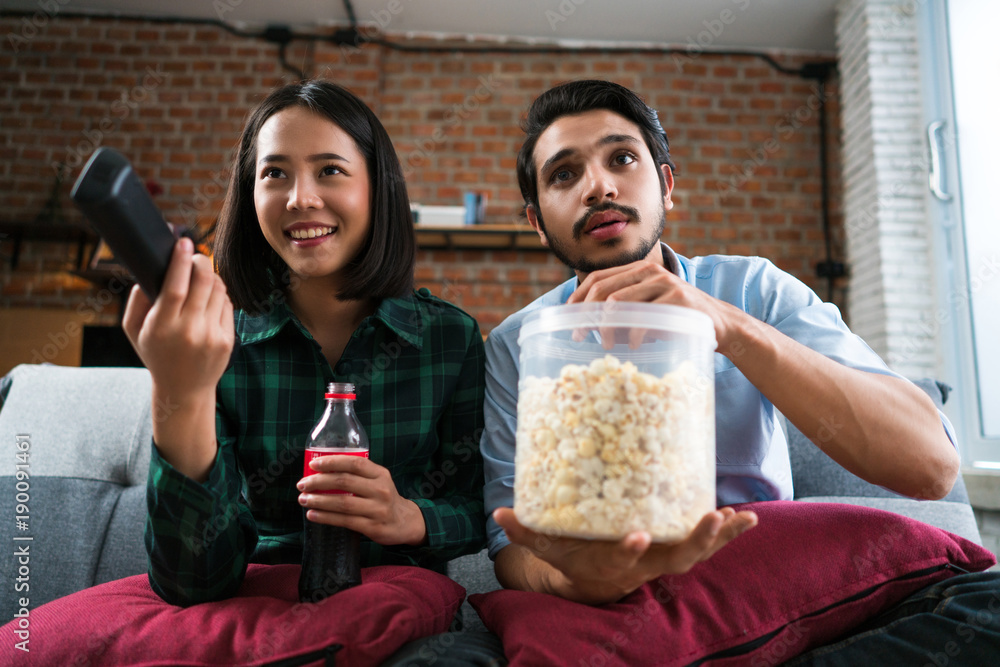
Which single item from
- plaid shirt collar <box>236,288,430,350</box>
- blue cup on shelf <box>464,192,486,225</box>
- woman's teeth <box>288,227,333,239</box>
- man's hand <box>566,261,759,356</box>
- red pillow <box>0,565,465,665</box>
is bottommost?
red pillow <box>0,565,465,665</box>

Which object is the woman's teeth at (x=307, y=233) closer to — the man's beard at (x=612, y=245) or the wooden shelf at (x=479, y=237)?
the man's beard at (x=612, y=245)

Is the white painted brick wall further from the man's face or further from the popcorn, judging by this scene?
the popcorn

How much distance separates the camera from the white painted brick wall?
9.10ft

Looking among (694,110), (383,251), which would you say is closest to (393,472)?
(383,251)

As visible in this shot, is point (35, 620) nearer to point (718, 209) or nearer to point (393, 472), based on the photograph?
point (393, 472)

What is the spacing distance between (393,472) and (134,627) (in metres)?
0.39

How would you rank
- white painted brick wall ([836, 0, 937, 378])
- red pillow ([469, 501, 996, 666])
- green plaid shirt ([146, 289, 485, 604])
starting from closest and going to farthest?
red pillow ([469, 501, 996, 666]), green plaid shirt ([146, 289, 485, 604]), white painted brick wall ([836, 0, 937, 378])

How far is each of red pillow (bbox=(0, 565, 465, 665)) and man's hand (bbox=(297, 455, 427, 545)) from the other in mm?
73

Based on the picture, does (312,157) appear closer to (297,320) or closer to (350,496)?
(297,320)

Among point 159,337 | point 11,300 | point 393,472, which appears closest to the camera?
point 159,337

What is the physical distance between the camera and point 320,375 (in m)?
1.00

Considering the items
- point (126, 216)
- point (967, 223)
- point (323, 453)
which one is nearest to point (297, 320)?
point (323, 453)

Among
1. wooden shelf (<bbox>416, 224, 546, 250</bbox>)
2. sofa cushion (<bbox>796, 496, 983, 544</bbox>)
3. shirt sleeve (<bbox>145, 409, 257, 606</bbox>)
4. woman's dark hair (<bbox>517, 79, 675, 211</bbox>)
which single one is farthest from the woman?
wooden shelf (<bbox>416, 224, 546, 250</bbox>)

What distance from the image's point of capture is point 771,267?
1.14 m
